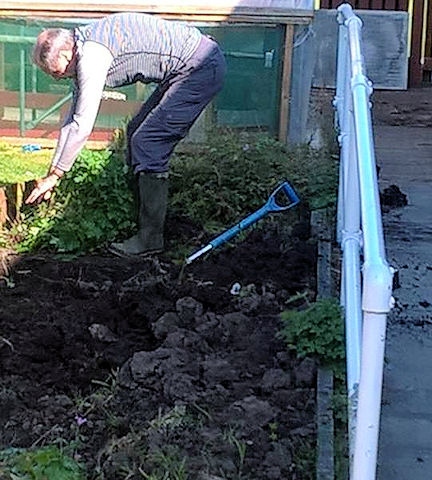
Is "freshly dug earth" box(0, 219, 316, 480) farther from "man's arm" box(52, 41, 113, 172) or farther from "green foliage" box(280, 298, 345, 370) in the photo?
"man's arm" box(52, 41, 113, 172)

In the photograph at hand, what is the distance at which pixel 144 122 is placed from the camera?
5.86 metres

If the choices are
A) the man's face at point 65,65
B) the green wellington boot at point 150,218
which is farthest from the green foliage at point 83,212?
the man's face at point 65,65

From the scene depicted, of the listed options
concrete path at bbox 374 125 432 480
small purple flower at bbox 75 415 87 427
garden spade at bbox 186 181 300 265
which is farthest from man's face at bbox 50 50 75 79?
small purple flower at bbox 75 415 87 427

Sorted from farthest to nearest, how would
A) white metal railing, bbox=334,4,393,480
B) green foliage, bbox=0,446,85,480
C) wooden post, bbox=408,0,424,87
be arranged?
1. wooden post, bbox=408,0,424,87
2. green foliage, bbox=0,446,85,480
3. white metal railing, bbox=334,4,393,480

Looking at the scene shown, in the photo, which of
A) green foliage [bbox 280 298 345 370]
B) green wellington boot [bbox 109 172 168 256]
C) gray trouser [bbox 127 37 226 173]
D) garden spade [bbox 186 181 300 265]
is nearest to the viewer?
green foliage [bbox 280 298 345 370]

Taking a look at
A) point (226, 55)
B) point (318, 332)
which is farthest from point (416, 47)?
point (318, 332)

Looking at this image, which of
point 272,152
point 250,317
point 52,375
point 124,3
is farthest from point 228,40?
point 52,375

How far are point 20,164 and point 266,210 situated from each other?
7.79ft

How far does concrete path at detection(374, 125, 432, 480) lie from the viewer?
144 inches

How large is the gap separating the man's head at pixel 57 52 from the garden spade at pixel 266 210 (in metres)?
1.06

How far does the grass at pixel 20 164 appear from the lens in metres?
6.89

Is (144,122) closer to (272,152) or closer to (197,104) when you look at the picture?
(197,104)

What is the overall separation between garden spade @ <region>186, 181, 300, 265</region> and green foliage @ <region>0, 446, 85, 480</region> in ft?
7.48

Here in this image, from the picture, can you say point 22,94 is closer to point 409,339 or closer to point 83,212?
point 83,212
